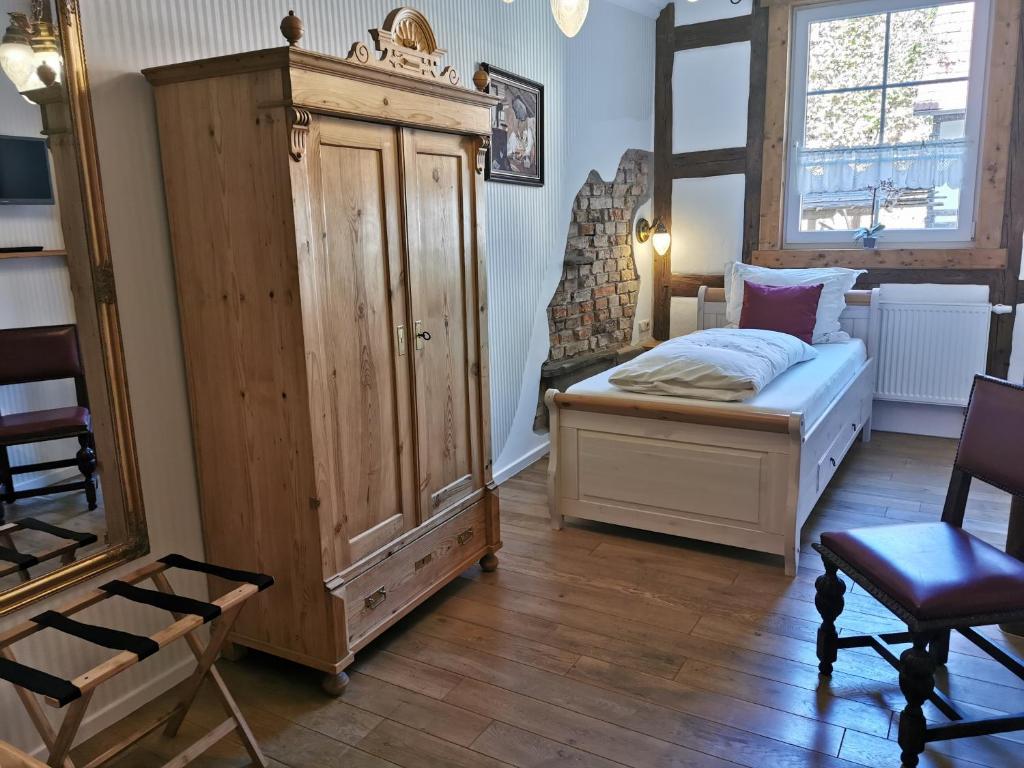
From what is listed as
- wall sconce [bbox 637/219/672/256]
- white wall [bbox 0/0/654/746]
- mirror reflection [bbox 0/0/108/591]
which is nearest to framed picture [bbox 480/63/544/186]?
white wall [bbox 0/0/654/746]

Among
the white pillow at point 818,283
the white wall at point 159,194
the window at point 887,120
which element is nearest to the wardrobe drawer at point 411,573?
the white wall at point 159,194

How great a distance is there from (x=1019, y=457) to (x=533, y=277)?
2.48 meters

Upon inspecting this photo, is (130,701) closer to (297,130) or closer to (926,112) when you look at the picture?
(297,130)

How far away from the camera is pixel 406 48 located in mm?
2285

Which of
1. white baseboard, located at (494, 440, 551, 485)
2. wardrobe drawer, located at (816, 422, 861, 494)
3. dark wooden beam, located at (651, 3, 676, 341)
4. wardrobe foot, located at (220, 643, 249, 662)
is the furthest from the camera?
dark wooden beam, located at (651, 3, 676, 341)

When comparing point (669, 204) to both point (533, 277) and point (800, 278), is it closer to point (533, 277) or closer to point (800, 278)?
point (800, 278)

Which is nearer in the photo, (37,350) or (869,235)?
(37,350)

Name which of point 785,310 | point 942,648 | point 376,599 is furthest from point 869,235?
point 376,599

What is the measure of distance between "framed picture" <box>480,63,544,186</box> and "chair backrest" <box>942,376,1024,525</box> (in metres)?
2.22

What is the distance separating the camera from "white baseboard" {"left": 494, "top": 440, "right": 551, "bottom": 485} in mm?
3941

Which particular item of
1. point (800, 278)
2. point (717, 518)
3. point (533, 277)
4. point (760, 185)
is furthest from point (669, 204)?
point (717, 518)

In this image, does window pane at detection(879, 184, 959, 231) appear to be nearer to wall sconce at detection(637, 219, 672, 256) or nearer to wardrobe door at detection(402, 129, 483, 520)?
wall sconce at detection(637, 219, 672, 256)

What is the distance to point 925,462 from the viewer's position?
161 inches

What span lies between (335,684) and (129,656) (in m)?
0.72
